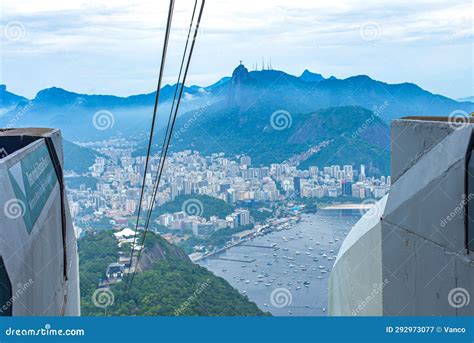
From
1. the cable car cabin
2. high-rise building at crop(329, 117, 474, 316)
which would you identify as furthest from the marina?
high-rise building at crop(329, 117, 474, 316)

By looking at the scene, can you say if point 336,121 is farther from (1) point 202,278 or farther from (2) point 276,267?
(1) point 202,278

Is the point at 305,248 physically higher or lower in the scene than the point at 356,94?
lower

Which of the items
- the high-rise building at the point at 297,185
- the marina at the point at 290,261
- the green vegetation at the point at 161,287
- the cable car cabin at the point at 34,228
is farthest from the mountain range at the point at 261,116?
the cable car cabin at the point at 34,228

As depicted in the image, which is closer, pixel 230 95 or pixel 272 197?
pixel 272 197

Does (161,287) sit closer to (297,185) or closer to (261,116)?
(297,185)

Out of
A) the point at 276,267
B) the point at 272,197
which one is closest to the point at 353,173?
the point at 272,197

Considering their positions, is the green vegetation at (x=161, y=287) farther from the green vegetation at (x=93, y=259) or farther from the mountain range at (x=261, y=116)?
the mountain range at (x=261, y=116)

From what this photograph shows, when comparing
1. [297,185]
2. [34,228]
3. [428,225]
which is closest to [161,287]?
[34,228]

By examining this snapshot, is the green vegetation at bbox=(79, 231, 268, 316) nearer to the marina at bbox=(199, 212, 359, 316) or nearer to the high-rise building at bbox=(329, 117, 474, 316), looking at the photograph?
the marina at bbox=(199, 212, 359, 316)
